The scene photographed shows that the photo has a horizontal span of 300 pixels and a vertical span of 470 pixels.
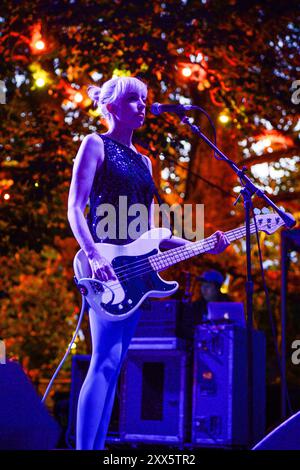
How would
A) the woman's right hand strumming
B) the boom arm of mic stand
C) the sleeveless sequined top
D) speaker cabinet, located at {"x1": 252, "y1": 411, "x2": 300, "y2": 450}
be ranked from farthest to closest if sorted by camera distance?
1. the boom arm of mic stand
2. the sleeveless sequined top
3. the woman's right hand strumming
4. speaker cabinet, located at {"x1": 252, "y1": 411, "x2": 300, "y2": 450}

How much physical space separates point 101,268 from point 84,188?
1.67ft

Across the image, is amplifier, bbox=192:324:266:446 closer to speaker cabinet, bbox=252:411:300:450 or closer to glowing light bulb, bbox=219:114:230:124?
speaker cabinet, bbox=252:411:300:450

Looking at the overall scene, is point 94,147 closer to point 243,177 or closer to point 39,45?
point 243,177

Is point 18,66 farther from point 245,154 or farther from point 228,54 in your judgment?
point 245,154

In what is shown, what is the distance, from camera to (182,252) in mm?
4086

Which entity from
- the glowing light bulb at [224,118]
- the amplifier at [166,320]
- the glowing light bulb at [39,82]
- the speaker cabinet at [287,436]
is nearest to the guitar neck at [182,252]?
the amplifier at [166,320]

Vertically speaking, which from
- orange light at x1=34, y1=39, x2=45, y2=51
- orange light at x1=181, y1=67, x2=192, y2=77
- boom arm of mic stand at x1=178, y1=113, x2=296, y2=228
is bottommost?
boom arm of mic stand at x1=178, y1=113, x2=296, y2=228

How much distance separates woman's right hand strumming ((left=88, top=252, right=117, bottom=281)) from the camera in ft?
11.8

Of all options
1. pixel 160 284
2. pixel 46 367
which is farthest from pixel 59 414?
pixel 46 367

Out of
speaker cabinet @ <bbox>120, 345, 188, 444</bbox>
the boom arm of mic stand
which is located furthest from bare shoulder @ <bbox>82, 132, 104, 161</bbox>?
speaker cabinet @ <bbox>120, 345, 188, 444</bbox>

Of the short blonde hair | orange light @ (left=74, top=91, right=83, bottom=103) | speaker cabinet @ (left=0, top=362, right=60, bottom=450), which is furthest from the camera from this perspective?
orange light @ (left=74, top=91, right=83, bottom=103)

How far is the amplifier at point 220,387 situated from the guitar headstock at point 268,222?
1447 millimetres

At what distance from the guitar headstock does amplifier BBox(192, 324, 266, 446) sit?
145 centimetres
